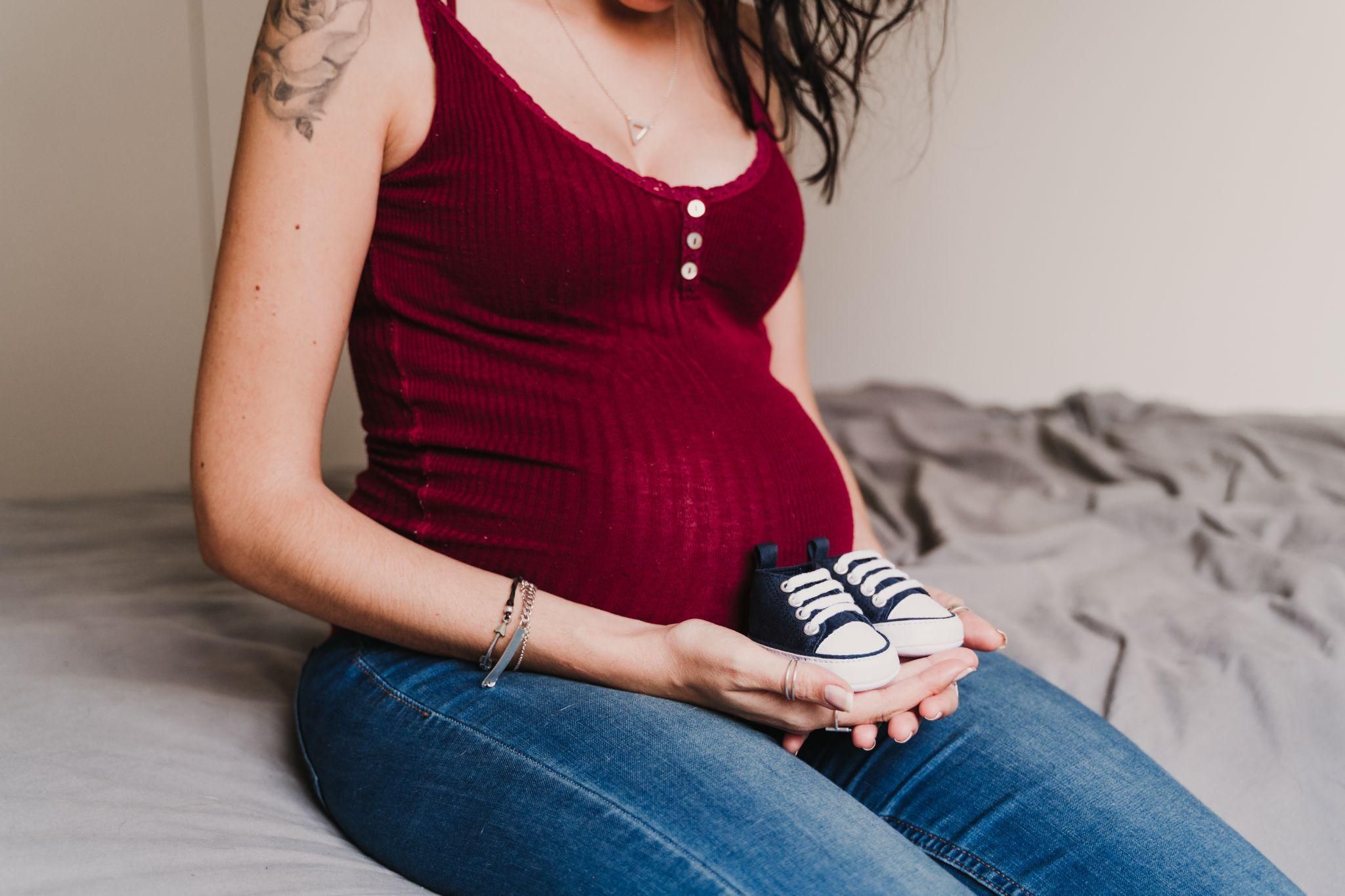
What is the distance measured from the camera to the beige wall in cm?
224

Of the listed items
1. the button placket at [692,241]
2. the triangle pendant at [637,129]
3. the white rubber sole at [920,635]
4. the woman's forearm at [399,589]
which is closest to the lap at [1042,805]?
the white rubber sole at [920,635]

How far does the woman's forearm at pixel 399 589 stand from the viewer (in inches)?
31.0

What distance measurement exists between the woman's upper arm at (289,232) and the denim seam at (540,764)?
0.16 m

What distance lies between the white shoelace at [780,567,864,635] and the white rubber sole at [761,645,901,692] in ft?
0.08

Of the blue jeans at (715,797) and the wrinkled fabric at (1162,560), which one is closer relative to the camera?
the blue jeans at (715,797)

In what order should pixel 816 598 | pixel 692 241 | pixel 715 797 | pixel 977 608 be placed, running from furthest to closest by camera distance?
pixel 977 608 → pixel 692 241 → pixel 816 598 → pixel 715 797

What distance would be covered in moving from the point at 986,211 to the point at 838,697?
2.09m

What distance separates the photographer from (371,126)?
0.81 meters

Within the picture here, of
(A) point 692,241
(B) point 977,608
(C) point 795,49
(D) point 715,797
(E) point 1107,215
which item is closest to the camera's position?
(D) point 715,797

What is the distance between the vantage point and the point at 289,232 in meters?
0.79

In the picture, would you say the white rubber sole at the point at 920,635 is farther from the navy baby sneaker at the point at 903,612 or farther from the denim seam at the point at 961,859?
the denim seam at the point at 961,859

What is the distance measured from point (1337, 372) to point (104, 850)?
2390 millimetres

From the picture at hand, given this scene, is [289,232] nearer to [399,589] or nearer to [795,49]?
[399,589]

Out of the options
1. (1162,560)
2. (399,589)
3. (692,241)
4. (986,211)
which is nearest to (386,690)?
(399,589)
